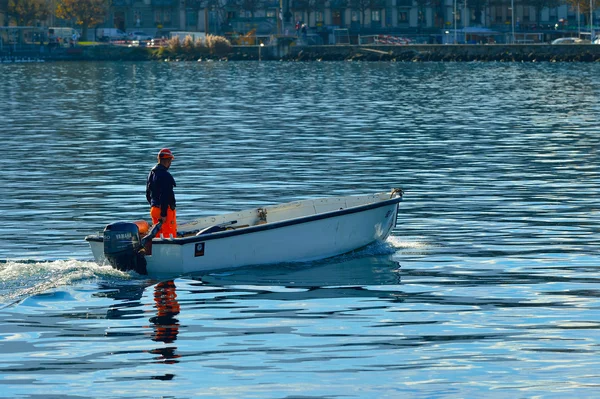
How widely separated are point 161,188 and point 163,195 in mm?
155

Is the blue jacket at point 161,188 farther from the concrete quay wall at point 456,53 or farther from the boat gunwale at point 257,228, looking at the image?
the concrete quay wall at point 456,53

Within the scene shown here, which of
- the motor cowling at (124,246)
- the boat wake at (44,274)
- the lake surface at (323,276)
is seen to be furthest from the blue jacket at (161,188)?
the boat wake at (44,274)

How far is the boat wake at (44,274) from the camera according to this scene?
79.8 ft

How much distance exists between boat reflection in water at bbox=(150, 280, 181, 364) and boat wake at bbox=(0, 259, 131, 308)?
112cm

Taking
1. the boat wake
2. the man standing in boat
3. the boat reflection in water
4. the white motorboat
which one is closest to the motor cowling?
the white motorboat

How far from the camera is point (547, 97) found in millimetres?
90000

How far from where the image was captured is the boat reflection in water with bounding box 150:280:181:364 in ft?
64.8

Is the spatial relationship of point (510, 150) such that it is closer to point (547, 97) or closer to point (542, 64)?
point (547, 97)

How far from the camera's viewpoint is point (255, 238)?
26.3m

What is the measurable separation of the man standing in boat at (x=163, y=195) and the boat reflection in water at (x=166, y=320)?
1511 millimetres

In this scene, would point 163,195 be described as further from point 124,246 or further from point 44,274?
point 44,274

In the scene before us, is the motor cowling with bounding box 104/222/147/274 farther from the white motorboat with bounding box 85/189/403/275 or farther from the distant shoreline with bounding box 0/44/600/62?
the distant shoreline with bounding box 0/44/600/62

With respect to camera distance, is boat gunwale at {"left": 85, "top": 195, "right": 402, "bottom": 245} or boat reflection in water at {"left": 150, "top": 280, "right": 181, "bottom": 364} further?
boat gunwale at {"left": 85, "top": 195, "right": 402, "bottom": 245}

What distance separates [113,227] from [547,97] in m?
68.7
